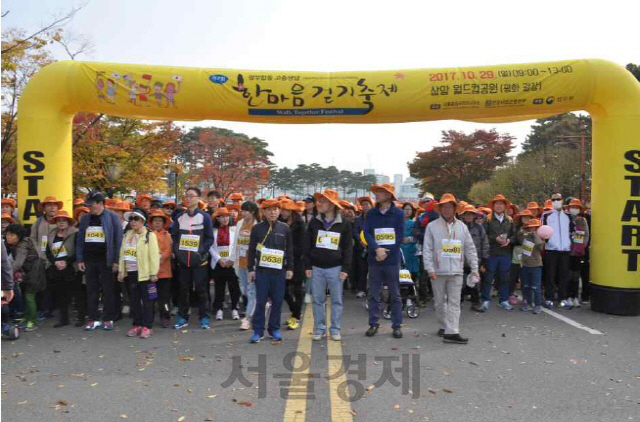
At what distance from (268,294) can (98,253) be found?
2552mm

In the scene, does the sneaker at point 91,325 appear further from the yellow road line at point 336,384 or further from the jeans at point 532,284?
the jeans at point 532,284

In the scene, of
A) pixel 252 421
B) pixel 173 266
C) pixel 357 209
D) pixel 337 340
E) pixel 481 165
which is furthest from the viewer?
pixel 481 165

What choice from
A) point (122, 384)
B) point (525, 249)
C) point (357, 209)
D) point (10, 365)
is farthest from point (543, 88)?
point (10, 365)

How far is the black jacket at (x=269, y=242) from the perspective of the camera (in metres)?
6.20

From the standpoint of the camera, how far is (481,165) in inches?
1693

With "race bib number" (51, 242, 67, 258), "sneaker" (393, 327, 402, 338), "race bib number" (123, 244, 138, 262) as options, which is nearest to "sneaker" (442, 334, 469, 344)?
"sneaker" (393, 327, 402, 338)

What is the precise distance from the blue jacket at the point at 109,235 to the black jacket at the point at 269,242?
2035 millimetres

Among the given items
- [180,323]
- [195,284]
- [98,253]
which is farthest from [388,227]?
[98,253]

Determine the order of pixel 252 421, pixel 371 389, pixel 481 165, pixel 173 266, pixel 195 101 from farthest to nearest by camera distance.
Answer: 1. pixel 481 165
2. pixel 195 101
3. pixel 173 266
4. pixel 371 389
5. pixel 252 421

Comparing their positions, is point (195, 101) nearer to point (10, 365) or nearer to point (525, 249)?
point (10, 365)

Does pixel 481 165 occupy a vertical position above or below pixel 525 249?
above

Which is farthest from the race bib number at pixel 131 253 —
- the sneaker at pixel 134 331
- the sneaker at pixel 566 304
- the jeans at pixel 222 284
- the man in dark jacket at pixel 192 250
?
the sneaker at pixel 566 304

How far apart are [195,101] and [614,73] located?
6.61 metres

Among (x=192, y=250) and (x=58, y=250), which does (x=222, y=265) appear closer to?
(x=192, y=250)
